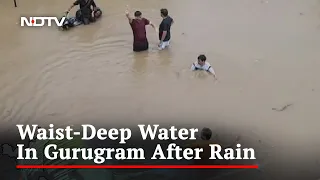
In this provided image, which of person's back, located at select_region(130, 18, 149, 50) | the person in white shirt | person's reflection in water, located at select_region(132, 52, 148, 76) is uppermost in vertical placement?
person's back, located at select_region(130, 18, 149, 50)

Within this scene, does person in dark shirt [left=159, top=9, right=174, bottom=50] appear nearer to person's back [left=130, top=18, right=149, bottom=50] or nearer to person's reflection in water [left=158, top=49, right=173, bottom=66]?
person's reflection in water [left=158, top=49, right=173, bottom=66]

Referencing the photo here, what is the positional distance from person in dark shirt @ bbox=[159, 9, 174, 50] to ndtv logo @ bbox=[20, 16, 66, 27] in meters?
2.51

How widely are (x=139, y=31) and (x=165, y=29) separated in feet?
1.76

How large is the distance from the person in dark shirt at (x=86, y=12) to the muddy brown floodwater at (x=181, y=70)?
23 cm

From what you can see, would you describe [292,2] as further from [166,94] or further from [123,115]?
[123,115]

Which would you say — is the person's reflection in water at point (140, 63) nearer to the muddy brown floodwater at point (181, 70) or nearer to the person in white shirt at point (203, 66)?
the muddy brown floodwater at point (181, 70)

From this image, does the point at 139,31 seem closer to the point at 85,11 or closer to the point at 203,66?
the point at 203,66

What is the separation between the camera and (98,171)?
23.9 feet

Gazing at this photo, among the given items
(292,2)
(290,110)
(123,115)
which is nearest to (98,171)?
(123,115)

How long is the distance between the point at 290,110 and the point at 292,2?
4.64 m

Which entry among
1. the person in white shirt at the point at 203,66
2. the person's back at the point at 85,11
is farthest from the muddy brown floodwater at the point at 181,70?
the person's back at the point at 85,11

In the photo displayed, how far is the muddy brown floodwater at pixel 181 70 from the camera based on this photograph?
852 centimetres

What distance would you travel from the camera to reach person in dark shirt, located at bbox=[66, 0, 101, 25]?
11.1 meters

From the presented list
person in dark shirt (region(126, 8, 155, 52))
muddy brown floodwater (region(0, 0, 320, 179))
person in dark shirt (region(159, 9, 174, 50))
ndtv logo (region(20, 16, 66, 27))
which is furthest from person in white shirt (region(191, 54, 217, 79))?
ndtv logo (region(20, 16, 66, 27))
